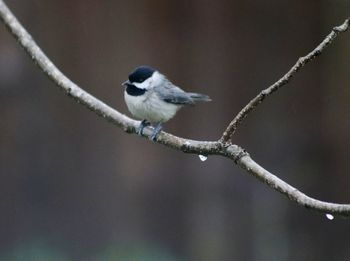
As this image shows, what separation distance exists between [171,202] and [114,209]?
39cm

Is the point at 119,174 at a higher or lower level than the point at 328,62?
lower

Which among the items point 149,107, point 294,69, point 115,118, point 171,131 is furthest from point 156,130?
point 171,131

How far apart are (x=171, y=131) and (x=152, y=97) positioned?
1.64m

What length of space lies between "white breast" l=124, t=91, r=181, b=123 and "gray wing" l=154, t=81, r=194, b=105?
0.04 metres

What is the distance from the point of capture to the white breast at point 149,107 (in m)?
4.11

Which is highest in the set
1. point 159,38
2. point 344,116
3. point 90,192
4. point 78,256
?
point 159,38

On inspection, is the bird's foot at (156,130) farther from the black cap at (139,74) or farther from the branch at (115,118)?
the black cap at (139,74)

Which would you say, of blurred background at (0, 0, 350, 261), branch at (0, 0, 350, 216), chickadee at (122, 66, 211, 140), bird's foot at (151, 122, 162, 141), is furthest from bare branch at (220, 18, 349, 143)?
blurred background at (0, 0, 350, 261)

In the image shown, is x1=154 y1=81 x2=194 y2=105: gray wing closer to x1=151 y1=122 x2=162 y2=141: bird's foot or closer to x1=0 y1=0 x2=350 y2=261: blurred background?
x1=151 y1=122 x2=162 y2=141: bird's foot

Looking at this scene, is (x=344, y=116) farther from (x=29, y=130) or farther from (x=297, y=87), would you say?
(x=29, y=130)

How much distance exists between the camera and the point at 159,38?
5867 mm

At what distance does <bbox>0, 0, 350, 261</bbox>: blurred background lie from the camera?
19.3 feet

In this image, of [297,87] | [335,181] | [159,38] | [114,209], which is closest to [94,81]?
[159,38]

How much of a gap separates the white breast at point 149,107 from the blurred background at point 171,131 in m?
1.63
